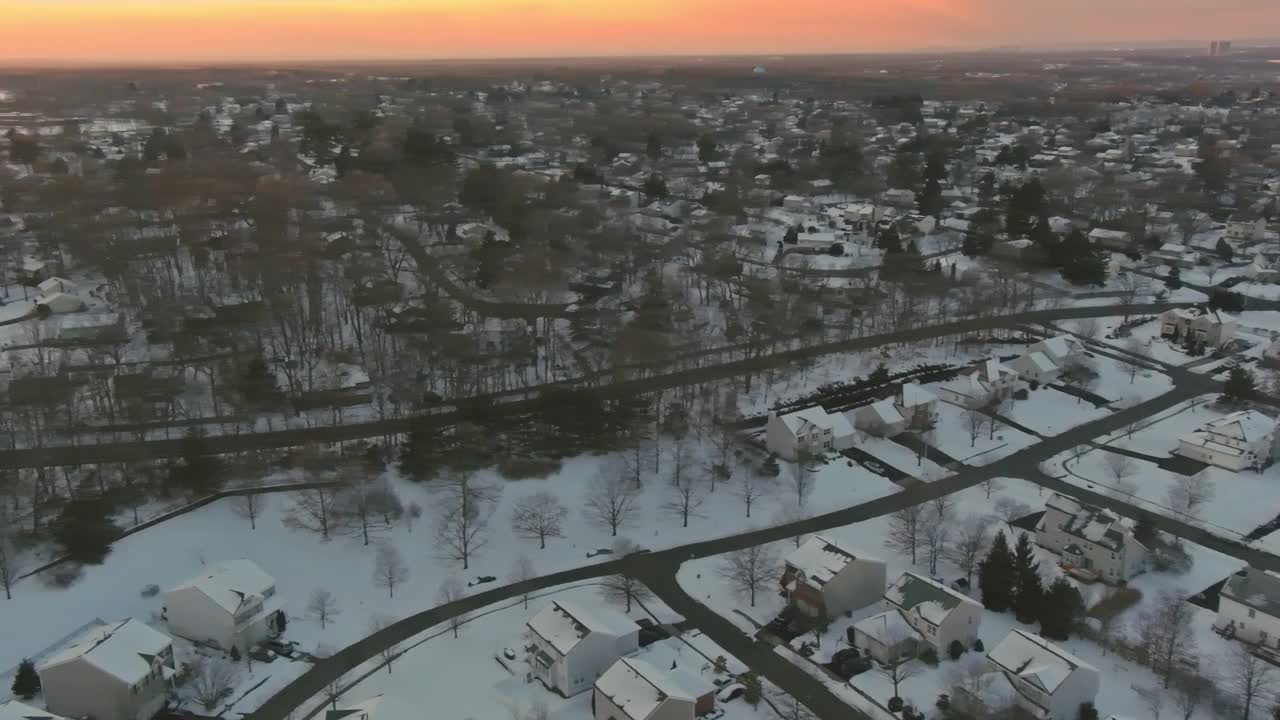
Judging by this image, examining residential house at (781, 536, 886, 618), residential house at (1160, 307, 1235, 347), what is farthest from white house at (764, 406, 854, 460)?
residential house at (1160, 307, 1235, 347)

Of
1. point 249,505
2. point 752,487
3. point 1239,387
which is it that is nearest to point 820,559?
point 752,487

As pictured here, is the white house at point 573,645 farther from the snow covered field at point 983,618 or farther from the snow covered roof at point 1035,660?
the snow covered roof at point 1035,660

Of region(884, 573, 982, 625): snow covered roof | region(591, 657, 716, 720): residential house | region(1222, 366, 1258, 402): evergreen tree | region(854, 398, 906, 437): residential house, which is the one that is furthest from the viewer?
region(1222, 366, 1258, 402): evergreen tree

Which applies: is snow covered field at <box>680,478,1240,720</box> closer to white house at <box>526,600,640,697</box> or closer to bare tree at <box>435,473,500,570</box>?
white house at <box>526,600,640,697</box>

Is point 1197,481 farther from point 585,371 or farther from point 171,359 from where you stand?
point 171,359

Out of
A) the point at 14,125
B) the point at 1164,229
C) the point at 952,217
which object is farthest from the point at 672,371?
the point at 14,125

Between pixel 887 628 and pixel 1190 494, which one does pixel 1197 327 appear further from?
pixel 887 628
